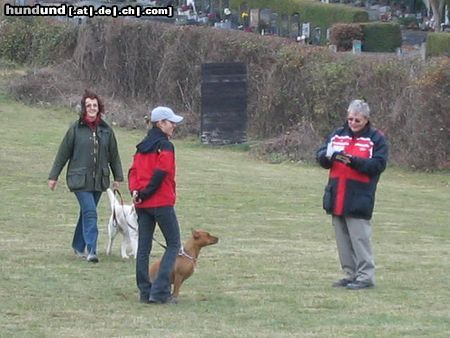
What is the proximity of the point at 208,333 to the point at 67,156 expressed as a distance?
421 cm

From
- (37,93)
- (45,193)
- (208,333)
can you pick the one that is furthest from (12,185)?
(37,93)

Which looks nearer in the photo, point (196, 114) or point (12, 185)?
point (12, 185)

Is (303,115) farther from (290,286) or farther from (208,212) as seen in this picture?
(290,286)

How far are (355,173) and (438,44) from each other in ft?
86.2

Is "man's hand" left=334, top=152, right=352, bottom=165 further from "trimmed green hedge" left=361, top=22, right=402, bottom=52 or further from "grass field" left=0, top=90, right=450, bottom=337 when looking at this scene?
"trimmed green hedge" left=361, top=22, right=402, bottom=52

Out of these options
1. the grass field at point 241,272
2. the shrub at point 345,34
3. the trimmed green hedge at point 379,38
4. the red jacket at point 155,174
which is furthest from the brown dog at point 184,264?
the trimmed green hedge at point 379,38

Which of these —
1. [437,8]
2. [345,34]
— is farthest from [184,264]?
[437,8]

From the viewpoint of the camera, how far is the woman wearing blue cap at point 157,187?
35.0 feet

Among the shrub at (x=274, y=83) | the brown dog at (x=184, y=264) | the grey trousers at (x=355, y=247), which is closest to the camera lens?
the brown dog at (x=184, y=264)

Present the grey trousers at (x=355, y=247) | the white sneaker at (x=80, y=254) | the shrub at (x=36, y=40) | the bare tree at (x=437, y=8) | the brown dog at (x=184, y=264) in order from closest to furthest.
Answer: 1. the brown dog at (x=184, y=264)
2. the grey trousers at (x=355, y=247)
3. the white sneaker at (x=80, y=254)
4. the shrub at (x=36, y=40)
5. the bare tree at (x=437, y=8)

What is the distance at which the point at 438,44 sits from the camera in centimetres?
3706

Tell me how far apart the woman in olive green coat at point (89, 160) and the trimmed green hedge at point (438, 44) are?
75.8 ft

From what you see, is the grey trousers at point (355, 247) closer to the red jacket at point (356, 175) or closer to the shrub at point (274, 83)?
the red jacket at point (356, 175)

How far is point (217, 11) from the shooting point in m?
58.3
